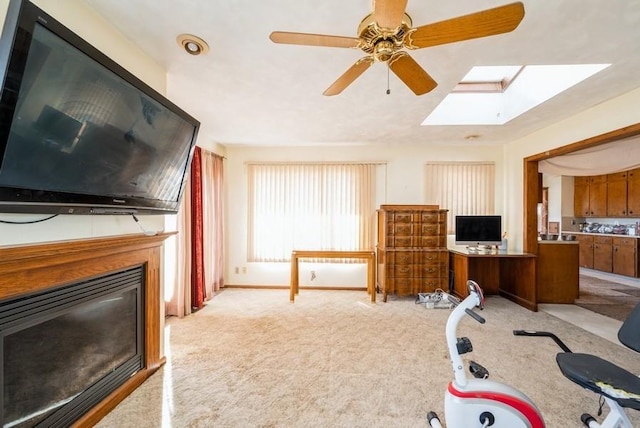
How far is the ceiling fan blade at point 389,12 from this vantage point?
3.53ft

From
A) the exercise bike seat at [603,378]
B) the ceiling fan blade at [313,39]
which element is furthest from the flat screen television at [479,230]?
the ceiling fan blade at [313,39]

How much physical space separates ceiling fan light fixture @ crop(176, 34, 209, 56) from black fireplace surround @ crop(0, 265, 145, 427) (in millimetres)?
1645

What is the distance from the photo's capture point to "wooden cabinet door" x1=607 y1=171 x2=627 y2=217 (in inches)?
215

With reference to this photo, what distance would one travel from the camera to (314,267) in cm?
456

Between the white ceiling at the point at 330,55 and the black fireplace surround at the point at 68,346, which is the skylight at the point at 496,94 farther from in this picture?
the black fireplace surround at the point at 68,346

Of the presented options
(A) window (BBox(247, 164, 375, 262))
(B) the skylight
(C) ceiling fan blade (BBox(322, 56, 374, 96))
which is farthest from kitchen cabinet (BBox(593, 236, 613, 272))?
(C) ceiling fan blade (BBox(322, 56, 374, 96))

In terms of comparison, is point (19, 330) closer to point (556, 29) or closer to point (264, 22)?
point (264, 22)

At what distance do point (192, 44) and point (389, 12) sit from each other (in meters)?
1.39

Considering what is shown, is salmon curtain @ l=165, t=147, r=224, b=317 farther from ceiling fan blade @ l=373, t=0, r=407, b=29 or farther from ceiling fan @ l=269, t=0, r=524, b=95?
ceiling fan blade @ l=373, t=0, r=407, b=29

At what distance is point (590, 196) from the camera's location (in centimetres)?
612

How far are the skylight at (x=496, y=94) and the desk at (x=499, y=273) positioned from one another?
1850 mm

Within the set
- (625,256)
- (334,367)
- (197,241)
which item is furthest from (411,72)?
(625,256)

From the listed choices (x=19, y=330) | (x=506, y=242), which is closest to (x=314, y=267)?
(x=506, y=242)

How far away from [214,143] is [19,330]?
11.3ft
